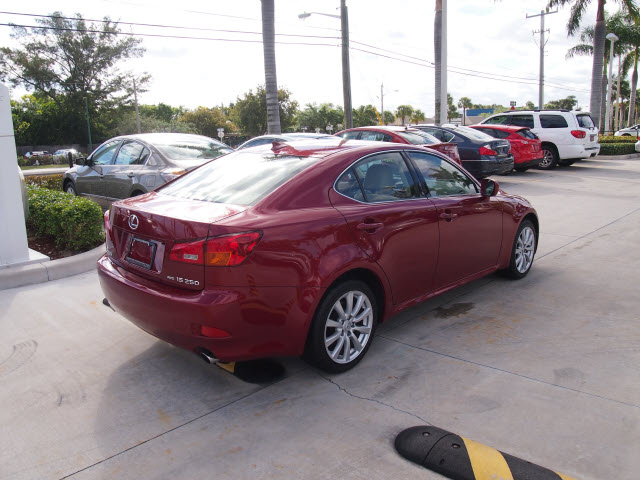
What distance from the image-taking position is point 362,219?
372 cm

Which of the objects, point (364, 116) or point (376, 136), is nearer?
point (376, 136)

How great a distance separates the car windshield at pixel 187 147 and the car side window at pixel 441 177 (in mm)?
4731

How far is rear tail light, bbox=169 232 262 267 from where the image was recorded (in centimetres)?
311

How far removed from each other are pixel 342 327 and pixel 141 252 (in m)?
1.41

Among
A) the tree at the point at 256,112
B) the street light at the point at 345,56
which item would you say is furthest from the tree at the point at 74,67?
the street light at the point at 345,56

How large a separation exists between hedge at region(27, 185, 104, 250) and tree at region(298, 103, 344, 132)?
63.3 meters

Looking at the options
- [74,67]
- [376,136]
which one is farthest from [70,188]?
[74,67]

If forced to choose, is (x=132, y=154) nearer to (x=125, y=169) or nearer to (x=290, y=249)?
(x=125, y=169)

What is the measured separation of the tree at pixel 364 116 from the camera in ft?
265

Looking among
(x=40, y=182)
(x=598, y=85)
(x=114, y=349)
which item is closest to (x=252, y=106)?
(x=598, y=85)

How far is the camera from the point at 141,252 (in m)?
3.50

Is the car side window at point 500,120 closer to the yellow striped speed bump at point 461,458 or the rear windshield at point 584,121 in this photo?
the rear windshield at point 584,121

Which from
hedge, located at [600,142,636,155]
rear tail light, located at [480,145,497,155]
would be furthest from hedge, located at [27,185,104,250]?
hedge, located at [600,142,636,155]

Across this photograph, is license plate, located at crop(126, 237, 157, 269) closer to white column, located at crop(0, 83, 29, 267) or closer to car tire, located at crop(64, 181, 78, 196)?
white column, located at crop(0, 83, 29, 267)
